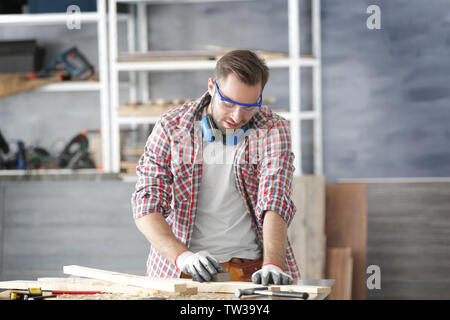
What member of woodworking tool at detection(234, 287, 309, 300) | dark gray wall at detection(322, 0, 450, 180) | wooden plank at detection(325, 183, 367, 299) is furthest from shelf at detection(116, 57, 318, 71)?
woodworking tool at detection(234, 287, 309, 300)

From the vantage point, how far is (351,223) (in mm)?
3609

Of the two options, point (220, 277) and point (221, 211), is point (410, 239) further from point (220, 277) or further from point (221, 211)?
point (220, 277)

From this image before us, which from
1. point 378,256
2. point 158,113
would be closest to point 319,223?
point 378,256

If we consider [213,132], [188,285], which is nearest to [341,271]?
[213,132]

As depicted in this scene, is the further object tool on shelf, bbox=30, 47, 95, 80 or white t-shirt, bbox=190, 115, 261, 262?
tool on shelf, bbox=30, 47, 95, 80

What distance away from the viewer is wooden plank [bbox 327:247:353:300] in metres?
3.48

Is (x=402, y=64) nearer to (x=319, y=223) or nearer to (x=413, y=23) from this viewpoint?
(x=413, y=23)

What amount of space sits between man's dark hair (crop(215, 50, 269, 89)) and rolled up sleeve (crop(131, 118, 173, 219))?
29 centimetres

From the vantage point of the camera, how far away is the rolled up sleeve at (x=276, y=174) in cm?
189

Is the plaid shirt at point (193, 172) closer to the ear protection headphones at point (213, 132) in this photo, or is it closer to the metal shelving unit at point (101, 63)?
the ear protection headphones at point (213, 132)

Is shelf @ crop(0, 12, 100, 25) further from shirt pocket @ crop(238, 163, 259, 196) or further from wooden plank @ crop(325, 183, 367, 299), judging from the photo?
shirt pocket @ crop(238, 163, 259, 196)

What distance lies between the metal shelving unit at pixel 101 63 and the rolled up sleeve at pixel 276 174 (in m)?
2.00

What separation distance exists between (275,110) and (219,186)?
1877mm

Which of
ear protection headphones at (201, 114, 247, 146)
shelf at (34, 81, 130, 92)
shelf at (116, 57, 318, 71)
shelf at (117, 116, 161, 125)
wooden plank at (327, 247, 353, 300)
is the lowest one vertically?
wooden plank at (327, 247, 353, 300)
